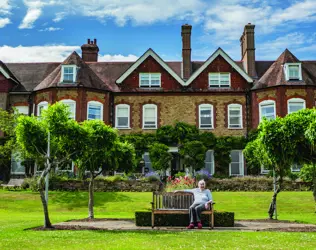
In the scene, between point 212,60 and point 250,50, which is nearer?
point 212,60

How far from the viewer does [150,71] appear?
3462cm

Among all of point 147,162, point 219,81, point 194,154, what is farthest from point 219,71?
point 147,162

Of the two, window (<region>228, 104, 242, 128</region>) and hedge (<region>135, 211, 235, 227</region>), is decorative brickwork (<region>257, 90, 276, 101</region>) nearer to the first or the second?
window (<region>228, 104, 242, 128</region>)

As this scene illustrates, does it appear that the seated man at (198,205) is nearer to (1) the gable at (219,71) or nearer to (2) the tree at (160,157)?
(2) the tree at (160,157)

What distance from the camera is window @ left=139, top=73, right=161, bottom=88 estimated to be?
3444 centimetres

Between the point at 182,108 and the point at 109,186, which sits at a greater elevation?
the point at 182,108

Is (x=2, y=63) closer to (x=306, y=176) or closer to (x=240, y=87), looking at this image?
(x=240, y=87)

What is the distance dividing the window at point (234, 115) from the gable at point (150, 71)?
4352mm

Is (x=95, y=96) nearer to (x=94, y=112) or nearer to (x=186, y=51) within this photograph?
(x=94, y=112)

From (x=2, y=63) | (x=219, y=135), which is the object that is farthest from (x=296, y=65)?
(x=2, y=63)

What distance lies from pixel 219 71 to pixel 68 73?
11.6m

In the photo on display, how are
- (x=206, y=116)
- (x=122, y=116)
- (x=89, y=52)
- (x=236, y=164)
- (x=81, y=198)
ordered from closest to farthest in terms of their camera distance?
(x=81, y=198) → (x=236, y=164) → (x=206, y=116) → (x=122, y=116) → (x=89, y=52)

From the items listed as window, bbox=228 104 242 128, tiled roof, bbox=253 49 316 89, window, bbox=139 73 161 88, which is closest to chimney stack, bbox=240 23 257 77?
tiled roof, bbox=253 49 316 89

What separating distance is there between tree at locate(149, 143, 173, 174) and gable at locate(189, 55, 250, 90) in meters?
6.27
